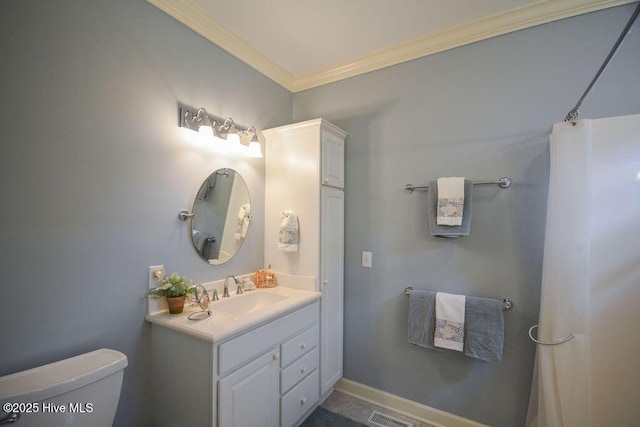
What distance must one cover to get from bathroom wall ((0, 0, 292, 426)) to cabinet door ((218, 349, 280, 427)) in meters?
0.53

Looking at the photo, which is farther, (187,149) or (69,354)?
(187,149)

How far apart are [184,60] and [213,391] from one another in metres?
1.86

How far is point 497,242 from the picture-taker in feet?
5.59

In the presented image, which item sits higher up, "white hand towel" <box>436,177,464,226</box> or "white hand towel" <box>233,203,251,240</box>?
"white hand towel" <box>436,177,464,226</box>

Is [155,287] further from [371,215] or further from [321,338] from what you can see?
[371,215]

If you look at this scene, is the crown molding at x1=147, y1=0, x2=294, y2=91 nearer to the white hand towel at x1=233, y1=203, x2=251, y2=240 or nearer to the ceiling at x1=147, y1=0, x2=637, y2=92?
the ceiling at x1=147, y1=0, x2=637, y2=92

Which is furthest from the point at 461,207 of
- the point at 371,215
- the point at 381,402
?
the point at 381,402

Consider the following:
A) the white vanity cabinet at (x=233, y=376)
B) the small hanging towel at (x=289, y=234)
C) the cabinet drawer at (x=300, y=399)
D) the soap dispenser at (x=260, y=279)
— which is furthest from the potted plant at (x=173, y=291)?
the cabinet drawer at (x=300, y=399)

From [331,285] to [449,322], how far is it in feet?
2.77

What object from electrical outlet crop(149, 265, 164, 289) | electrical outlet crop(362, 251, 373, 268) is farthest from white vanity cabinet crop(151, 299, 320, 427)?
electrical outlet crop(362, 251, 373, 268)

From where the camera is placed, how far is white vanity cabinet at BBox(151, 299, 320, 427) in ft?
4.11

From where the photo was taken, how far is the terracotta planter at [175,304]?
146 cm

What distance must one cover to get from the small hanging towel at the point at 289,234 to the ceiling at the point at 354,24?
4.09ft

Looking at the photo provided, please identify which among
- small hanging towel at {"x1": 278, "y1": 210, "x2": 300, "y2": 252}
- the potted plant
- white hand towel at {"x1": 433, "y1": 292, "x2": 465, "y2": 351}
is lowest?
white hand towel at {"x1": 433, "y1": 292, "x2": 465, "y2": 351}
